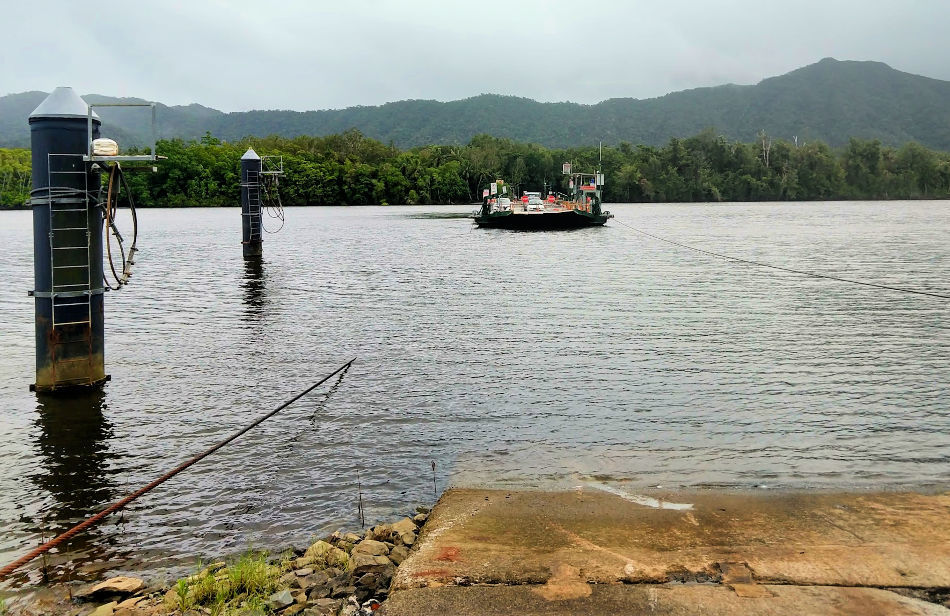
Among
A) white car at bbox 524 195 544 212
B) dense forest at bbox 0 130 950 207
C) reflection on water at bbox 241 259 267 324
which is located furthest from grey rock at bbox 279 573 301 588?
dense forest at bbox 0 130 950 207

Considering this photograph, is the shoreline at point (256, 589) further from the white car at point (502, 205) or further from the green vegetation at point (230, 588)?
the white car at point (502, 205)

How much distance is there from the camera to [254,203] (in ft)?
136

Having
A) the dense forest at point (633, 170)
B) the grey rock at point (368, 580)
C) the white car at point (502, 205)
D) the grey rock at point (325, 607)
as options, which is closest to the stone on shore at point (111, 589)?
the grey rock at point (325, 607)

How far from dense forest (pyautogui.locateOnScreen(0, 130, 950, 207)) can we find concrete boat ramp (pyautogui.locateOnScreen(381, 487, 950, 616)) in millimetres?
158782

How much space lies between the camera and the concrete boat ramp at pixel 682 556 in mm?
5141

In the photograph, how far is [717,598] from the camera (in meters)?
5.13

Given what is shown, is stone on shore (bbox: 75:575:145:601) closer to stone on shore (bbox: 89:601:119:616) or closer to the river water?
stone on shore (bbox: 89:601:119:616)

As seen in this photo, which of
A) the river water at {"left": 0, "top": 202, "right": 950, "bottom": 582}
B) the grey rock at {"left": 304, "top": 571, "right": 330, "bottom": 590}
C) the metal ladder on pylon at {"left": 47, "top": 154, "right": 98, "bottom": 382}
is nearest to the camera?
the grey rock at {"left": 304, "top": 571, "right": 330, "bottom": 590}

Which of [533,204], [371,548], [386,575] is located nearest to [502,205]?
[533,204]

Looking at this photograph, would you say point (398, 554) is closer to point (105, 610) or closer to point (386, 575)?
point (386, 575)

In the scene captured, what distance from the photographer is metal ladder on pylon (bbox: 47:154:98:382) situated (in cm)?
1133

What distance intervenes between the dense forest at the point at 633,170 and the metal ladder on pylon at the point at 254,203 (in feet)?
395

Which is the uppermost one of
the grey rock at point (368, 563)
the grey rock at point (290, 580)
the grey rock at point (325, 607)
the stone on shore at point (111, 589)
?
the grey rock at point (368, 563)

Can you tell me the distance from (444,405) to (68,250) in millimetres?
6036
